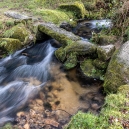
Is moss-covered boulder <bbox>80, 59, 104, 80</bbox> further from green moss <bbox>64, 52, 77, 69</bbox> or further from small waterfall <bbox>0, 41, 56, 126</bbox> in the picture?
small waterfall <bbox>0, 41, 56, 126</bbox>

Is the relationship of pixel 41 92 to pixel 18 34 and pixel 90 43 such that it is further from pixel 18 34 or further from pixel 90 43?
pixel 18 34

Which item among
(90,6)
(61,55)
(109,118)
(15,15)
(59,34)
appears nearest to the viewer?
(109,118)

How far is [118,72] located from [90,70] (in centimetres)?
139

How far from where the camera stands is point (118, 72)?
17.6 ft

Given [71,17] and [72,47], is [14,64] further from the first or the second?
[71,17]

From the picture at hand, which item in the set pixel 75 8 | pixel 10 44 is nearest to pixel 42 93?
pixel 10 44

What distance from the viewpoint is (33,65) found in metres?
7.49

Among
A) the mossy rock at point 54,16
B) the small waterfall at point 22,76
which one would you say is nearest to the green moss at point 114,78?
the small waterfall at point 22,76

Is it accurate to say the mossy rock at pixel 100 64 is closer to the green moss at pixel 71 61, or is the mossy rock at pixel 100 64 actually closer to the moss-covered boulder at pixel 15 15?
the green moss at pixel 71 61

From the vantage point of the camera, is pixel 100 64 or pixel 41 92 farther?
pixel 100 64

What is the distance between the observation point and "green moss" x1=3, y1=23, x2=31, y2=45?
8204 mm

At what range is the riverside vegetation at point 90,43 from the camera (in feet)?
11.5

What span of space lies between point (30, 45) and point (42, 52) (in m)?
0.73

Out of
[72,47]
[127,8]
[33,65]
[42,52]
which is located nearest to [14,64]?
[33,65]
